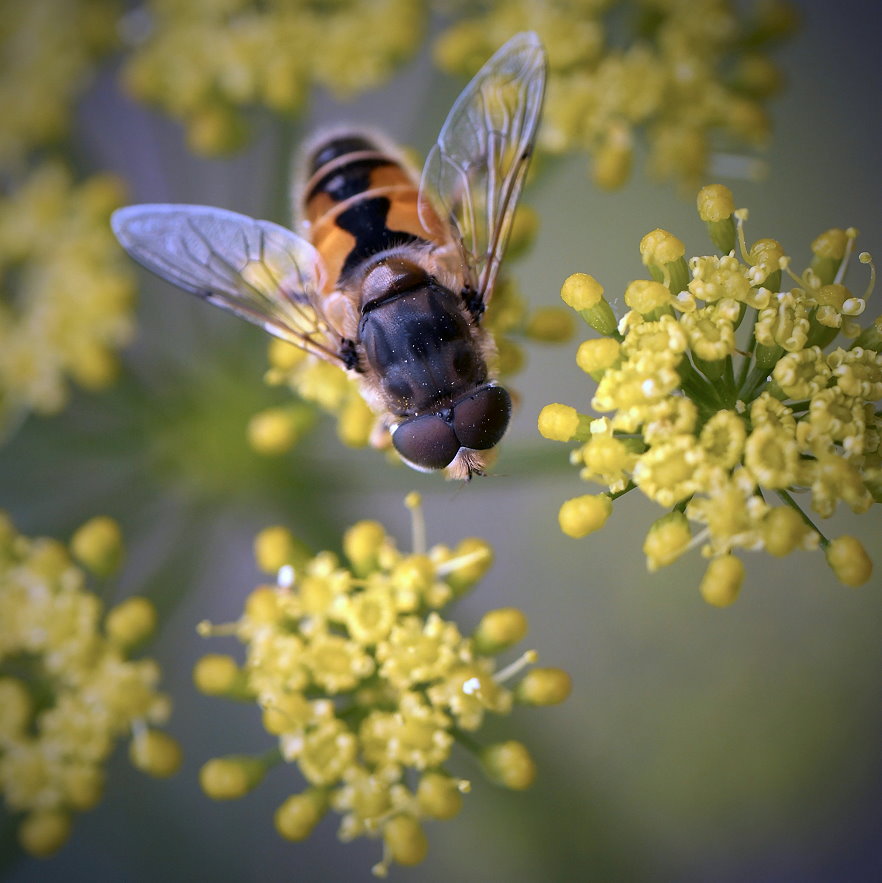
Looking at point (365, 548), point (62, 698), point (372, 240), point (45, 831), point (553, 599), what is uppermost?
point (372, 240)

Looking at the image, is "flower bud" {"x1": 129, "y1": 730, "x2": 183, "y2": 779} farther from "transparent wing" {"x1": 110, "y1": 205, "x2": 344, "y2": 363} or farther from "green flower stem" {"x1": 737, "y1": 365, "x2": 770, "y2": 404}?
"green flower stem" {"x1": 737, "y1": 365, "x2": 770, "y2": 404}

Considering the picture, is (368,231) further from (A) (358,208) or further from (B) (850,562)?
(B) (850,562)

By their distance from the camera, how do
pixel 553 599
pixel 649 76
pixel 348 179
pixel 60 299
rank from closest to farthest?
pixel 348 179 < pixel 649 76 < pixel 60 299 < pixel 553 599

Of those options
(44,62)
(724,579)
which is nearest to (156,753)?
(724,579)

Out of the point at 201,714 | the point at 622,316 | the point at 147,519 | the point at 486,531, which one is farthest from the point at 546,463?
the point at 201,714

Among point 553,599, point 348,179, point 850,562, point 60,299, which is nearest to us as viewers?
point 850,562
